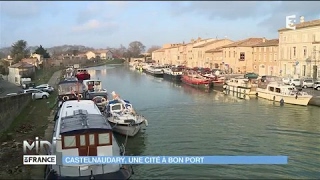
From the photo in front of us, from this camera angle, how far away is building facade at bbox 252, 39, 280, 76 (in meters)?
55.4

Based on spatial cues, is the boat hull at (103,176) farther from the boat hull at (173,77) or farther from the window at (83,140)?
the boat hull at (173,77)

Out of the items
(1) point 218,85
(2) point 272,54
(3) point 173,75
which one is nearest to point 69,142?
(1) point 218,85

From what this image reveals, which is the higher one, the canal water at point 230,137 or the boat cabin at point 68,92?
the boat cabin at point 68,92

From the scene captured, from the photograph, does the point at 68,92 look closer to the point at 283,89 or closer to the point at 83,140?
the point at 83,140

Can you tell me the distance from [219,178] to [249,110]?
1586cm

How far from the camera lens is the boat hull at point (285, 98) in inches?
1175

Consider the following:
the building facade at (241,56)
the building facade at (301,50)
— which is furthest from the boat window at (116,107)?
the building facade at (241,56)

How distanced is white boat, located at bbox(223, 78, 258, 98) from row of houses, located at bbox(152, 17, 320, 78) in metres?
8.60

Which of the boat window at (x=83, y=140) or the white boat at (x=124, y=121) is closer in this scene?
the boat window at (x=83, y=140)

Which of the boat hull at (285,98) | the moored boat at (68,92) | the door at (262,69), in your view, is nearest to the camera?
the moored boat at (68,92)

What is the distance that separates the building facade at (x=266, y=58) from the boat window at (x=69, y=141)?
45.7 metres

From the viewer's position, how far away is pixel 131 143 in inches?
737
